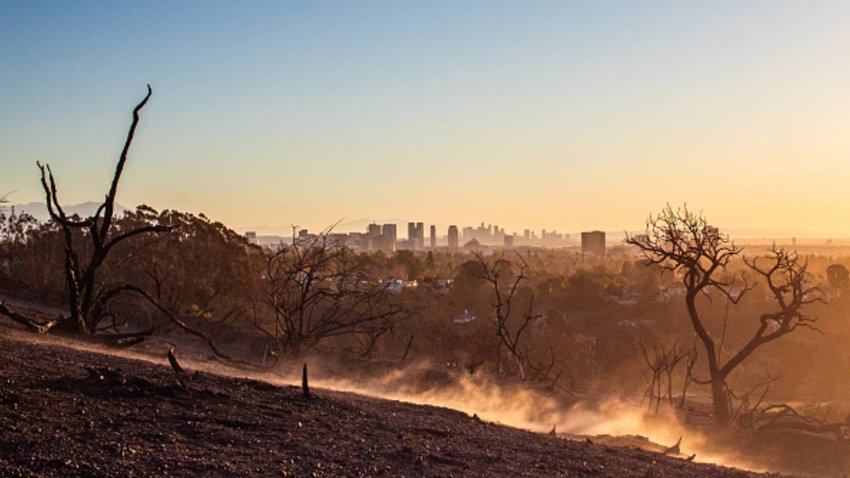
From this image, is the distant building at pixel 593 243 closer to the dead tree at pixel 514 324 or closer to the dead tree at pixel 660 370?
the dead tree at pixel 514 324

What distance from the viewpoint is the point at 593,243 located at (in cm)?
19475

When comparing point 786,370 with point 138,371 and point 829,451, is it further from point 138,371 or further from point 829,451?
point 138,371

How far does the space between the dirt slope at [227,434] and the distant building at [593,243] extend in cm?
17949

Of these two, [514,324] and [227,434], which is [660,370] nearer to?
[227,434]

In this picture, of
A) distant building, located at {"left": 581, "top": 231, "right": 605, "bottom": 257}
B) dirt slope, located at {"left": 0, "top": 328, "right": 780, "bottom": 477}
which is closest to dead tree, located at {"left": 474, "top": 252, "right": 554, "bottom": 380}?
dirt slope, located at {"left": 0, "top": 328, "right": 780, "bottom": 477}

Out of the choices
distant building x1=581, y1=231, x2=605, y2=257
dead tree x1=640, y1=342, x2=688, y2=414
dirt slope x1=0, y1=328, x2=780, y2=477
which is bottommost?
dead tree x1=640, y1=342, x2=688, y2=414

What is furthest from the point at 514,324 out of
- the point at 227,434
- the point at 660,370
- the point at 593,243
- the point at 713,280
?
the point at 593,243


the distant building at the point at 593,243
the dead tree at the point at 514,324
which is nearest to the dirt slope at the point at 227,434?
the dead tree at the point at 514,324

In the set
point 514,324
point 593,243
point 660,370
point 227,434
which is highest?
point 593,243

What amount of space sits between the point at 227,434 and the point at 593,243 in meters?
193

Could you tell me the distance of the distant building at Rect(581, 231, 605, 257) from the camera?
18562 centimetres

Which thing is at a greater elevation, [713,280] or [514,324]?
[713,280]

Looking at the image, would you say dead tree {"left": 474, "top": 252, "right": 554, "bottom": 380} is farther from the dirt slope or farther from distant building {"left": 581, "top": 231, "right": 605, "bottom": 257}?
distant building {"left": 581, "top": 231, "right": 605, "bottom": 257}

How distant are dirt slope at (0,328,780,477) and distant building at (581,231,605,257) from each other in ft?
589
